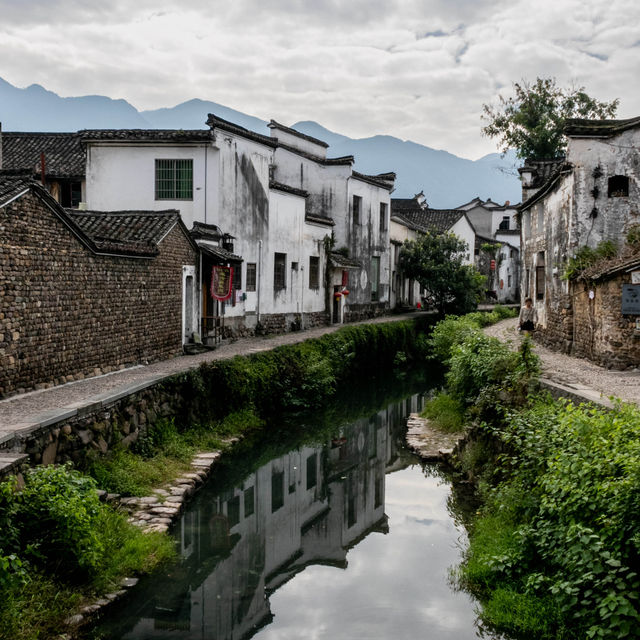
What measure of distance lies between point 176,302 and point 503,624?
11.3 metres

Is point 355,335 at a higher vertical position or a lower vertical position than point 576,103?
lower

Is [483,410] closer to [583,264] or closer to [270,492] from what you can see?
[270,492]

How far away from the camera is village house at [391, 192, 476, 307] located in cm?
3566

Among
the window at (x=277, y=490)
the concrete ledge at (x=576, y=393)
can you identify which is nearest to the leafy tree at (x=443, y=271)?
the window at (x=277, y=490)

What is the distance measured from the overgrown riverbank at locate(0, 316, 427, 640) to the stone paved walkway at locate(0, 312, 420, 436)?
712 mm

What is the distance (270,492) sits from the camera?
11859mm

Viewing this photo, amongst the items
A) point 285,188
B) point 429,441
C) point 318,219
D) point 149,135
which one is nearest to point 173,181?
point 149,135

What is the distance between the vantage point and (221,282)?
1848cm

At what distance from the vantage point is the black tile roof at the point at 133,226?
14.9 m

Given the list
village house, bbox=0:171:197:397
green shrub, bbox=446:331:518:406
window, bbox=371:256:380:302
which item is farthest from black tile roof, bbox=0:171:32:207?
window, bbox=371:256:380:302

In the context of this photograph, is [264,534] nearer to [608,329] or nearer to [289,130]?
[608,329]

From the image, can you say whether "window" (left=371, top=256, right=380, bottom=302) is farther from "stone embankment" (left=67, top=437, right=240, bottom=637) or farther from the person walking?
"stone embankment" (left=67, top=437, right=240, bottom=637)

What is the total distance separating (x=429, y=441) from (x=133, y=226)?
25.7ft

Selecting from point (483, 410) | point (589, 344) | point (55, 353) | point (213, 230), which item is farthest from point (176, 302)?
point (589, 344)
